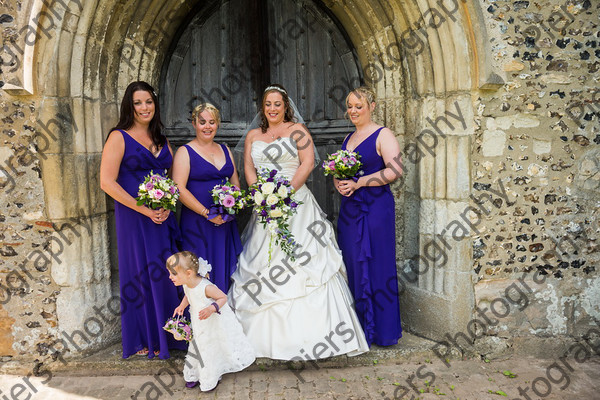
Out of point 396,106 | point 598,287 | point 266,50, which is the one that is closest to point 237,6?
point 266,50

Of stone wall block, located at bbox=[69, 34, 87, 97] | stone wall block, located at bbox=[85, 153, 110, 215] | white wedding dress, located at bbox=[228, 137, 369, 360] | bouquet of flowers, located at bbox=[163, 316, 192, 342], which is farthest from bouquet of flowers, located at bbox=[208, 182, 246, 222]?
stone wall block, located at bbox=[69, 34, 87, 97]

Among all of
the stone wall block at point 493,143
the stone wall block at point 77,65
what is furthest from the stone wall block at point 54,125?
the stone wall block at point 493,143

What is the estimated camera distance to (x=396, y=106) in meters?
4.36

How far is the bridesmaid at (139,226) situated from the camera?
357 centimetres

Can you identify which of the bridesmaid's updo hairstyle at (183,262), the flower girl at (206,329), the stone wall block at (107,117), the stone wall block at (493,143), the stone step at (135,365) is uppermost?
the stone wall block at (107,117)

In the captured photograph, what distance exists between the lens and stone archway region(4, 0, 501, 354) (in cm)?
367

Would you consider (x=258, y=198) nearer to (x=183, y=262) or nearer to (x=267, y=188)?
(x=267, y=188)

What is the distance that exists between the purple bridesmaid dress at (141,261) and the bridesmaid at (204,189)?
150 millimetres

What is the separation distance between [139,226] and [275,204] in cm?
109

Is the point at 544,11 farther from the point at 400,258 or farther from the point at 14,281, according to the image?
the point at 14,281

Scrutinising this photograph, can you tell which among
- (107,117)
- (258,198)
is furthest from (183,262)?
(107,117)

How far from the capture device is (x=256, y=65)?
470 centimetres

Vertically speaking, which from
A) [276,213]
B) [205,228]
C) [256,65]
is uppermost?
[256,65]

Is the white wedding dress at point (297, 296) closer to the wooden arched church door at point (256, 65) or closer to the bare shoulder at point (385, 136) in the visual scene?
the bare shoulder at point (385, 136)
